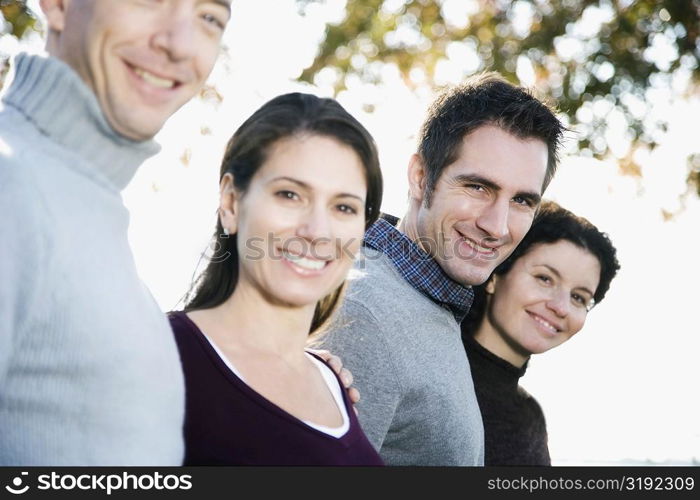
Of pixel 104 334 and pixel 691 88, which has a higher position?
pixel 691 88

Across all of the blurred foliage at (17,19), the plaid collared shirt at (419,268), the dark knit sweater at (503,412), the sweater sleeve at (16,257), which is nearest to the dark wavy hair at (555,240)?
the dark knit sweater at (503,412)

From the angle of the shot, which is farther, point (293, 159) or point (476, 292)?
point (476, 292)

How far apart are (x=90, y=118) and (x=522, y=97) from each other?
7.09 ft

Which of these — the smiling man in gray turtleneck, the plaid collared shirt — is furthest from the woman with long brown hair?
the plaid collared shirt

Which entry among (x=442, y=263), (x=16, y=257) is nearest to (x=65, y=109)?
(x=16, y=257)

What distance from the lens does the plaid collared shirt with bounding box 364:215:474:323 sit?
3.20 meters

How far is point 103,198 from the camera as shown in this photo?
1688mm

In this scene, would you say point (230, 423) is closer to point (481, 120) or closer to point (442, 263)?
point (442, 263)

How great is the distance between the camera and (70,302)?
154 cm

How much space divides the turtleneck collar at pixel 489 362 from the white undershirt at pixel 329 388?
53.1 inches

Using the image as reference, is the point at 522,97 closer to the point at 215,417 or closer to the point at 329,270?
the point at 329,270

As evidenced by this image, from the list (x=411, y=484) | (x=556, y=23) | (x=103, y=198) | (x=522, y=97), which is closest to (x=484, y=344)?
(x=522, y=97)

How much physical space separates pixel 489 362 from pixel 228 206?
1843mm

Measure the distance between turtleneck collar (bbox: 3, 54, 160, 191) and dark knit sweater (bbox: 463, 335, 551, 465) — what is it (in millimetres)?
2304
